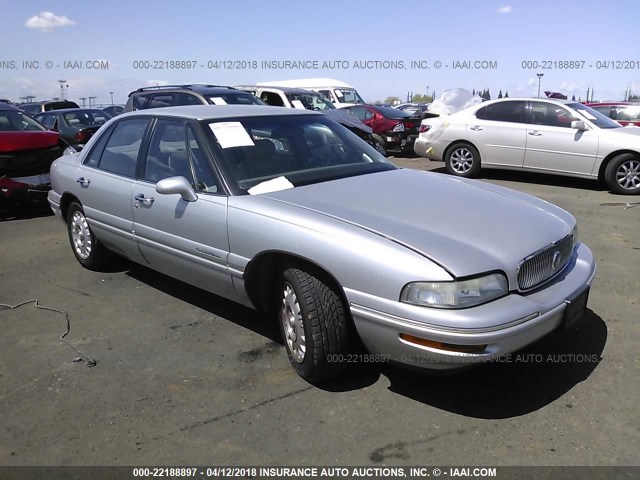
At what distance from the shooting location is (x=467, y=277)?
2.54 m

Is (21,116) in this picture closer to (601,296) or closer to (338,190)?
(338,190)

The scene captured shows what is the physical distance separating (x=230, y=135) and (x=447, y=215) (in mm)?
1572

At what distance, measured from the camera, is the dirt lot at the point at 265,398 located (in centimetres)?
258

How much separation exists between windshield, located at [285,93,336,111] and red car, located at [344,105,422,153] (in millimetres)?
1281

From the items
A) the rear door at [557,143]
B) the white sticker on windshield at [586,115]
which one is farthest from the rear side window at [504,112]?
the white sticker on windshield at [586,115]

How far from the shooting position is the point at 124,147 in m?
4.50

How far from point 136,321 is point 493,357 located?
8.65 ft

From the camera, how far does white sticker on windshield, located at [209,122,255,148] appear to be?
366 cm

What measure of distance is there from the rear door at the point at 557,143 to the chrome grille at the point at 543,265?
6.24m

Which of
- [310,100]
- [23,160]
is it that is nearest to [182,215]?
[23,160]

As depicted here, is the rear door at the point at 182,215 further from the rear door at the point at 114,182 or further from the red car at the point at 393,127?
the red car at the point at 393,127

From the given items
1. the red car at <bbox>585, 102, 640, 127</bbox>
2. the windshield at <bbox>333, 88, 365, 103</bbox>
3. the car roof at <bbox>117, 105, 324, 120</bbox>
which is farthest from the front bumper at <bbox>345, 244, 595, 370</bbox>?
the windshield at <bbox>333, 88, 365, 103</bbox>

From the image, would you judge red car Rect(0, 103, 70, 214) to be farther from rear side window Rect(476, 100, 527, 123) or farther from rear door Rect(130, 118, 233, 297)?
rear side window Rect(476, 100, 527, 123)

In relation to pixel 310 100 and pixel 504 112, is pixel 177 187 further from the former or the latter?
pixel 310 100
